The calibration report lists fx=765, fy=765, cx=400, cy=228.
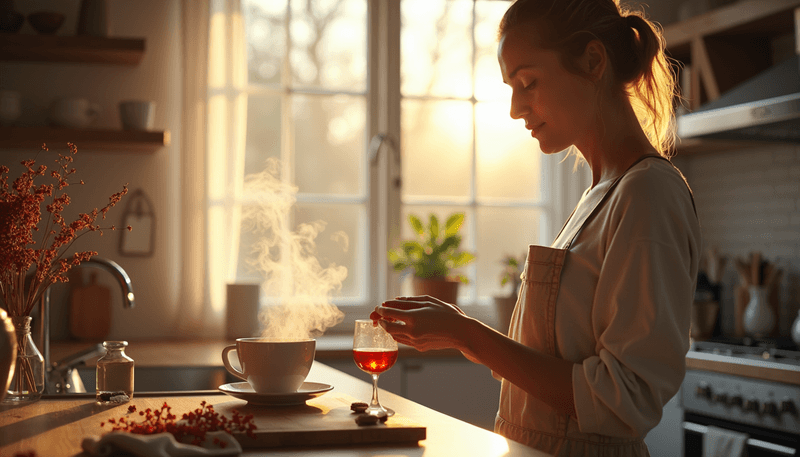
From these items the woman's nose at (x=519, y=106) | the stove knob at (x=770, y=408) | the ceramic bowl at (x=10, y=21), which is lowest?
the stove knob at (x=770, y=408)

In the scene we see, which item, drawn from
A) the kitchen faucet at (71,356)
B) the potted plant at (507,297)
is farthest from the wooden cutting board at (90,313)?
the potted plant at (507,297)

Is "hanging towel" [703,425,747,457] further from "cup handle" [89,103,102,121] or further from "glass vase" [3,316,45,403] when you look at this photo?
"cup handle" [89,103,102,121]

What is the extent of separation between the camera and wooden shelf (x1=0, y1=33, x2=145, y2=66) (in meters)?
2.83

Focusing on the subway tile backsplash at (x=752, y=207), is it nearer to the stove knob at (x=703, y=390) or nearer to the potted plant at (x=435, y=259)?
the stove knob at (x=703, y=390)

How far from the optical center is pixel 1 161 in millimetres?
3033

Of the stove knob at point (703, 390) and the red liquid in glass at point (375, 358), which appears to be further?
the stove knob at point (703, 390)

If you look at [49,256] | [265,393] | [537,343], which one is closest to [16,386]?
[49,256]

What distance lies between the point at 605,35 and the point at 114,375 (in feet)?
3.12

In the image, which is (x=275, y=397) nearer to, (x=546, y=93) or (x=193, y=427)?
(x=193, y=427)

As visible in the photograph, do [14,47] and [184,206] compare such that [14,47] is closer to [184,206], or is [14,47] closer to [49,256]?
[184,206]

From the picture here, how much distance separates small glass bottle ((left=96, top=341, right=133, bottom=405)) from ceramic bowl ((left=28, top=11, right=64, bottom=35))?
2.08 meters

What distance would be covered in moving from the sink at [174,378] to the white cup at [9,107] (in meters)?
1.07

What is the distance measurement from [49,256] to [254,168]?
7.08 feet

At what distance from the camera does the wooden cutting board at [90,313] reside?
2.97 m
